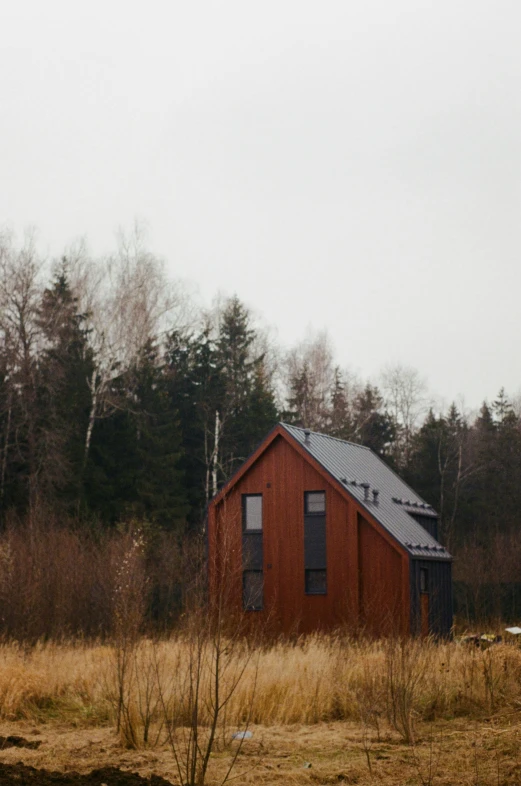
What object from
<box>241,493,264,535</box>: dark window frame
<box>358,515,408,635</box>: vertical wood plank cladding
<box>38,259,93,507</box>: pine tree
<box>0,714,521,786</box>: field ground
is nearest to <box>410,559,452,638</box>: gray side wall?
A: <box>358,515,408,635</box>: vertical wood plank cladding

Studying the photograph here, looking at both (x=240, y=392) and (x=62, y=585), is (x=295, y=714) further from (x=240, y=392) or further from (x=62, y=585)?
(x=240, y=392)

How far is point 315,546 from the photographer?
108 ft

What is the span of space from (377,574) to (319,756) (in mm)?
20062

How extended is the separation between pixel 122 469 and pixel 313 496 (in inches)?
571

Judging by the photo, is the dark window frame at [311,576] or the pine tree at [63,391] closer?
the dark window frame at [311,576]

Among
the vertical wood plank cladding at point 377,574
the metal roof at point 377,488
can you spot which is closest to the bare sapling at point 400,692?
the vertical wood plank cladding at point 377,574

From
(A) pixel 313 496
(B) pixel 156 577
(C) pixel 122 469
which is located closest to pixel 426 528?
(A) pixel 313 496

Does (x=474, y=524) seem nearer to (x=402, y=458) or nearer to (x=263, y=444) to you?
(x=402, y=458)

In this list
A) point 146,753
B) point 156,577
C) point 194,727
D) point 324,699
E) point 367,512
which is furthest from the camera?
point 156,577

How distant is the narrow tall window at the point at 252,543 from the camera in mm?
33375

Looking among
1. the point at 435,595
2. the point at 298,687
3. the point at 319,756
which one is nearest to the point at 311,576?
the point at 435,595

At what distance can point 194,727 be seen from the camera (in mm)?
8805

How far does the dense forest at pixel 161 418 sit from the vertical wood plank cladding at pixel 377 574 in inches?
136

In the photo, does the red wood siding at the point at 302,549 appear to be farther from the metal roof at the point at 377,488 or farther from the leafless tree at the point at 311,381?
the leafless tree at the point at 311,381
